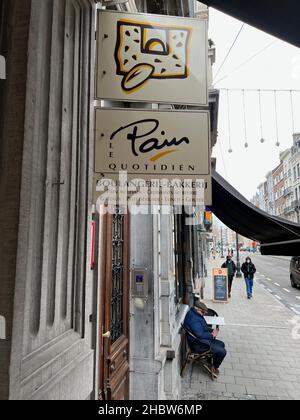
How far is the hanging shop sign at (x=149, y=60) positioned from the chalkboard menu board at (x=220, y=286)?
1164cm

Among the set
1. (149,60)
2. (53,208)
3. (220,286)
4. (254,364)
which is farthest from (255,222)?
(220,286)

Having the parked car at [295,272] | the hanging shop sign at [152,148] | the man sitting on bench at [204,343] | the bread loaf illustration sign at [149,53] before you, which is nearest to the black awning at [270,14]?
the bread loaf illustration sign at [149,53]

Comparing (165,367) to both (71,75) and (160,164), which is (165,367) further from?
(71,75)

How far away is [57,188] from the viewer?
6.57 ft

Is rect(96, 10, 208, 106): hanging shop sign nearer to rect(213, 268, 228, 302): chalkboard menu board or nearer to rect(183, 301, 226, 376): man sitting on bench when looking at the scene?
rect(183, 301, 226, 376): man sitting on bench

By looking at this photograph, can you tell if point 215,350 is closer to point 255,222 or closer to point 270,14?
point 255,222

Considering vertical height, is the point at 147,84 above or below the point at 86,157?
above

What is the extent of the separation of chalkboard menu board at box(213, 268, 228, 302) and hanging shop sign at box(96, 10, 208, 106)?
38.2 feet

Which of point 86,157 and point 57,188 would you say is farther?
point 86,157

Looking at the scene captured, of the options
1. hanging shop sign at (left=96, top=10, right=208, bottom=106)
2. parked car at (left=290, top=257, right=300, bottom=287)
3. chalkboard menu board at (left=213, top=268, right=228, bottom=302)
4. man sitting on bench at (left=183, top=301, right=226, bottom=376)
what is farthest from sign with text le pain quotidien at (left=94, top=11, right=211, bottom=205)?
parked car at (left=290, top=257, right=300, bottom=287)

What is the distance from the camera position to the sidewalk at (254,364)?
5621 mm
